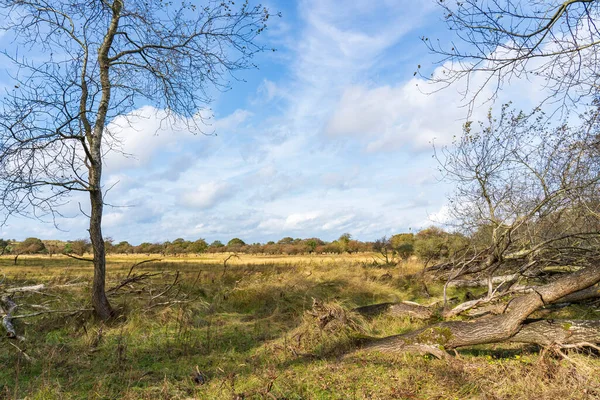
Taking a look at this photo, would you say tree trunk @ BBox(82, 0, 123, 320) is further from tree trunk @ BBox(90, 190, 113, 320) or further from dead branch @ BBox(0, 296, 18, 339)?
dead branch @ BBox(0, 296, 18, 339)

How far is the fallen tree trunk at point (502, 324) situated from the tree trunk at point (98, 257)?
5.86 metres

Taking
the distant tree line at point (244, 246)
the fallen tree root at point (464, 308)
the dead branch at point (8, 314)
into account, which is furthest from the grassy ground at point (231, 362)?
the distant tree line at point (244, 246)

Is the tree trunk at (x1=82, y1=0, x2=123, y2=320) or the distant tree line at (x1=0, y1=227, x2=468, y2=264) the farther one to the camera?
the distant tree line at (x1=0, y1=227, x2=468, y2=264)

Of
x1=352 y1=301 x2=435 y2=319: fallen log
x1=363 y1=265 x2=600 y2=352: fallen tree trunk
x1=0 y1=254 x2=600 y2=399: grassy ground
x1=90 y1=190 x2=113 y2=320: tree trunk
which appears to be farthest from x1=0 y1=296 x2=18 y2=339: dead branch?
x1=352 y1=301 x2=435 y2=319: fallen log

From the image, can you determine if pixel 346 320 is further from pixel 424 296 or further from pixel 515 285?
pixel 424 296

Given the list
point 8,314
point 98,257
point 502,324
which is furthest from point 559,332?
point 8,314

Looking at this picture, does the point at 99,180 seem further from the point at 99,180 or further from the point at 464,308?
the point at 464,308

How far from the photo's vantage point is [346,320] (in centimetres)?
690

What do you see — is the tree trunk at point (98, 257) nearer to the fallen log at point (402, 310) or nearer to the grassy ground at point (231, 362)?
the grassy ground at point (231, 362)

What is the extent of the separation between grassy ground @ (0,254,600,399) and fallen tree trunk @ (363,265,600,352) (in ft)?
0.90

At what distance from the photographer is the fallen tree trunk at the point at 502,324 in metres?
5.32

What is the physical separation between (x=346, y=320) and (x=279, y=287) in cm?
478

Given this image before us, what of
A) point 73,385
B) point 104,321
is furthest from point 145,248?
point 73,385

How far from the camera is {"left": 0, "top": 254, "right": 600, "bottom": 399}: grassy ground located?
14.0 feet
